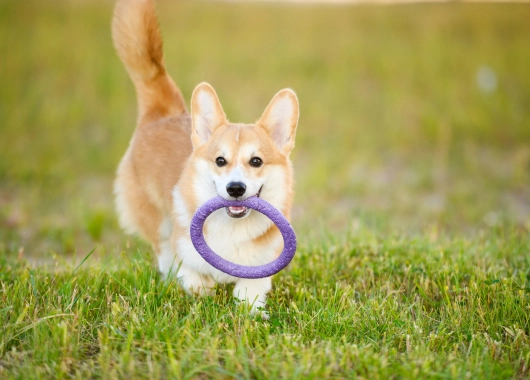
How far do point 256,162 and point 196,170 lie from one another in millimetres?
332

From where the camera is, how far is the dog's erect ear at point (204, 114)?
2.91m

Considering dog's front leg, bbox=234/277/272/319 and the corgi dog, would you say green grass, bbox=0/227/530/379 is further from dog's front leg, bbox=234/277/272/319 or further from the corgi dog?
the corgi dog

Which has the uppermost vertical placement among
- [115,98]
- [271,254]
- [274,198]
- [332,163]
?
[115,98]

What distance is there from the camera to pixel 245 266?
8.55 feet

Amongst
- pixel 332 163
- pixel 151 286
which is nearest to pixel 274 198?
pixel 151 286

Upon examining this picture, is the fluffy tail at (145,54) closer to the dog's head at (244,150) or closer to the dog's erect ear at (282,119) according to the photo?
the dog's head at (244,150)

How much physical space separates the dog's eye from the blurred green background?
1247 millimetres

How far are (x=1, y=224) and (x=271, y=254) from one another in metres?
2.95

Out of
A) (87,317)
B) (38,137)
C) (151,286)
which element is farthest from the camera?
(38,137)

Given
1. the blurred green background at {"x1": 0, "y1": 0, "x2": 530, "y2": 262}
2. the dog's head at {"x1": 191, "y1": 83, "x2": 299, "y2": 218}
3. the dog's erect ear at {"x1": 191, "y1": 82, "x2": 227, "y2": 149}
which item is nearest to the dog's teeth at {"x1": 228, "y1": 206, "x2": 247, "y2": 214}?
the dog's head at {"x1": 191, "y1": 83, "x2": 299, "y2": 218}

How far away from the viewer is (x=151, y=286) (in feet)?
8.66

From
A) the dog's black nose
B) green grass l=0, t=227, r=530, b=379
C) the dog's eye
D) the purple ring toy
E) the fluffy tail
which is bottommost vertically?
green grass l=0, t=227, r=530, b=379

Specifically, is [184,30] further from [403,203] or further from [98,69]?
[403,203]

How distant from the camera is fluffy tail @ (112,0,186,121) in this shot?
3.52 metres
